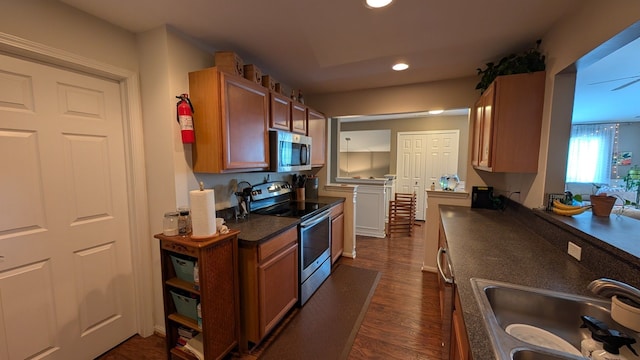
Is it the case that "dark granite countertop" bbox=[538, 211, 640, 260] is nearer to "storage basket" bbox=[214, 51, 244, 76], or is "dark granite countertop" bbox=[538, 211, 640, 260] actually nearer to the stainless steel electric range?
the stainless steel electric range

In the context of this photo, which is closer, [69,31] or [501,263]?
[501,263]

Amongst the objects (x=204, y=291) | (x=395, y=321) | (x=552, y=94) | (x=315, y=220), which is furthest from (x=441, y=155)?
(x=204, y=291)

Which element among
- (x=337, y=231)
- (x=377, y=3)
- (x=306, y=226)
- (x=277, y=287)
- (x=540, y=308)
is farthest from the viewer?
(x=337, y=231)

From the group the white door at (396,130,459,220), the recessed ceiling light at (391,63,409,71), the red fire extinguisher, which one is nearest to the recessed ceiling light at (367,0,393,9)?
the recessed ceiling light at (391,63,409,71)

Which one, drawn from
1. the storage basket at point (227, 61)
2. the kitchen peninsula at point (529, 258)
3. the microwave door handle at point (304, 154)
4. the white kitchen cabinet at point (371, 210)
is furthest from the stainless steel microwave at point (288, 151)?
the white kitchen cabinet at point (371, 210)

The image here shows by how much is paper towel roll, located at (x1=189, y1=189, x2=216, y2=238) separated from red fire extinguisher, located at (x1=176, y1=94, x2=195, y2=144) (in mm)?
444

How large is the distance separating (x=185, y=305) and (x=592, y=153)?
8250 mm

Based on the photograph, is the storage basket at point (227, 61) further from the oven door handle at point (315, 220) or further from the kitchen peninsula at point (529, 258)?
the kitchen peninsula at point (529, 258)

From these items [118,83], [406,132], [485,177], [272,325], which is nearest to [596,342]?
[272,325]

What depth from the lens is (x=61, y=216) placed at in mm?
1532

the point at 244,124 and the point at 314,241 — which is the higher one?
the point at 244,124

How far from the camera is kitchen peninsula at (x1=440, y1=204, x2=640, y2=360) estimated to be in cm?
96

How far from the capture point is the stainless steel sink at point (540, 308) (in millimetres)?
944

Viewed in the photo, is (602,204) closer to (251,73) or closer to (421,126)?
(251,73)
